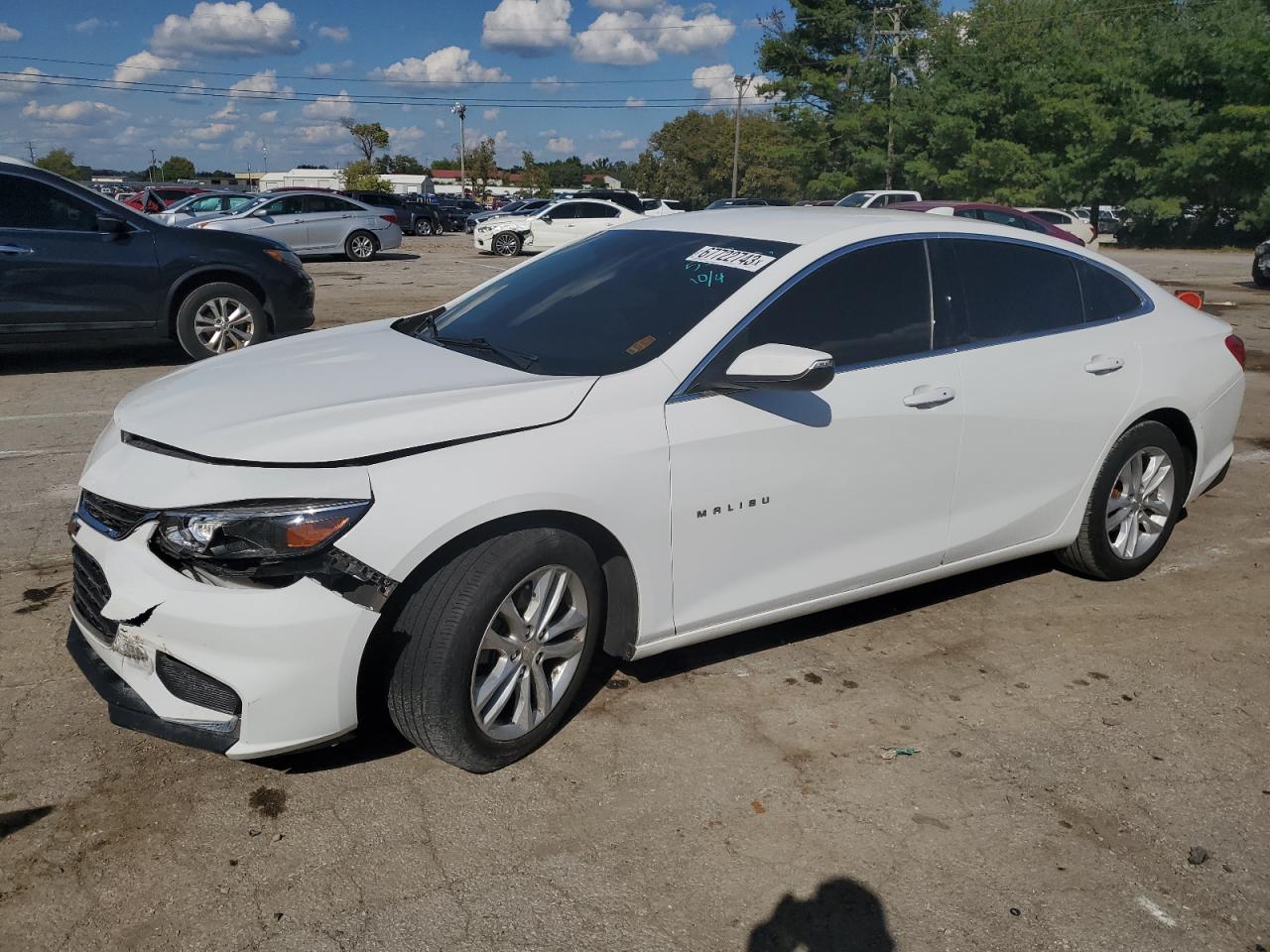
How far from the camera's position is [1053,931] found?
8.39 ft

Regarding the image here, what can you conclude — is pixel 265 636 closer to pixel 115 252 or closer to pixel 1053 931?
pixel 1053 931

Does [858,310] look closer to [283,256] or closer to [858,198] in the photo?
[283,256]

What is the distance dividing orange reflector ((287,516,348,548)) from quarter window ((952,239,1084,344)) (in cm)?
249

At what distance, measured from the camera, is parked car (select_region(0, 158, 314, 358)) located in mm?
8383

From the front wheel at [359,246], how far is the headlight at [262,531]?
76.5 ft

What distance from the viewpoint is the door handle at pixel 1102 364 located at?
4340mm

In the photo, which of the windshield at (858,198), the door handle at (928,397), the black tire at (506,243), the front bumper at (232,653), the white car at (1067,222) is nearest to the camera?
the front bumper at (232,653)

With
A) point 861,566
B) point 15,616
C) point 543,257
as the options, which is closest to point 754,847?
point 861,566

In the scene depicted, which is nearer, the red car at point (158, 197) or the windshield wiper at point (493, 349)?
the windshield wiper at point (493, 349)

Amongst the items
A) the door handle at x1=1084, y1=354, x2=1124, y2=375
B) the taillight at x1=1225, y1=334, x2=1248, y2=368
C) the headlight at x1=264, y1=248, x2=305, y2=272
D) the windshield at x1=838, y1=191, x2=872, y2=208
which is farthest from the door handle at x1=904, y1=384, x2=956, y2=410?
the windshield at x1=838, y1=191, x2=872, y2=208

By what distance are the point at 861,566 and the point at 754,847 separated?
1.27 meters

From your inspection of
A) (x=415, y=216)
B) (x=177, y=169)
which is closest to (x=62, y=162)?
(x=177, y=169)

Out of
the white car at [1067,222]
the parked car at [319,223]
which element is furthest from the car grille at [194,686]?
the white car at [1067,222]

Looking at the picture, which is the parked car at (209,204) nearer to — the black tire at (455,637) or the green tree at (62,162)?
the black tire at (455,637)
